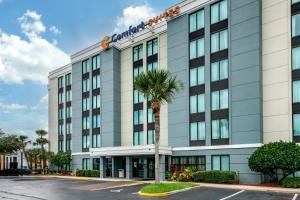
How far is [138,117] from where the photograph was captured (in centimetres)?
5297

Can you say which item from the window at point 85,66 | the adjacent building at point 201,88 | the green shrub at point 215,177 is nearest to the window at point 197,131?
the adjacent building at point 201,88

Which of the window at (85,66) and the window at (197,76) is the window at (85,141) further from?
the window at (197,76)

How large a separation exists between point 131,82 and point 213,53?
54.1 ft

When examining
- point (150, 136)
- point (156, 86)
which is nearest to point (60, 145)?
point (150, 136)

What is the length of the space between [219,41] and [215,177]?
15381 millimetres

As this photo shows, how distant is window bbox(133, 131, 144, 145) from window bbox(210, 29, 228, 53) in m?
17.0

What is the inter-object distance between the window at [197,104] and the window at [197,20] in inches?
331

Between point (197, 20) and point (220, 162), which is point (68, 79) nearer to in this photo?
point (197, 20)

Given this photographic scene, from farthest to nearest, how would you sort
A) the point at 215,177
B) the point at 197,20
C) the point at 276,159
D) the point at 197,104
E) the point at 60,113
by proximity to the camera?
the point at 60,113 → the point at 197,20 → the point at 197,104 → the point at 215,177 → the point at 276,159

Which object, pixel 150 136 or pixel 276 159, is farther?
pixel 150 136

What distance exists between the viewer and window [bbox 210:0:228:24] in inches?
1626

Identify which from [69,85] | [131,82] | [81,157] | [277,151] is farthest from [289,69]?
[69,85]

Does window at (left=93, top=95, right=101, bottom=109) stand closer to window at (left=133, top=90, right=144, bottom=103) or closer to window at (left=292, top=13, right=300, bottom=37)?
window at (left=133, top=90, right=144, bottom=103)

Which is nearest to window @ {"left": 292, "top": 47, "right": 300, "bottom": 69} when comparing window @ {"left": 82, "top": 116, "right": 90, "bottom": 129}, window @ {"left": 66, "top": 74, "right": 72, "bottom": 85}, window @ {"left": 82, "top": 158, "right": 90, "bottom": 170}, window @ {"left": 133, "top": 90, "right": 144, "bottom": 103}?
window @ {"left": 133, "top": 90, "right": 144, "bottom": 103}
